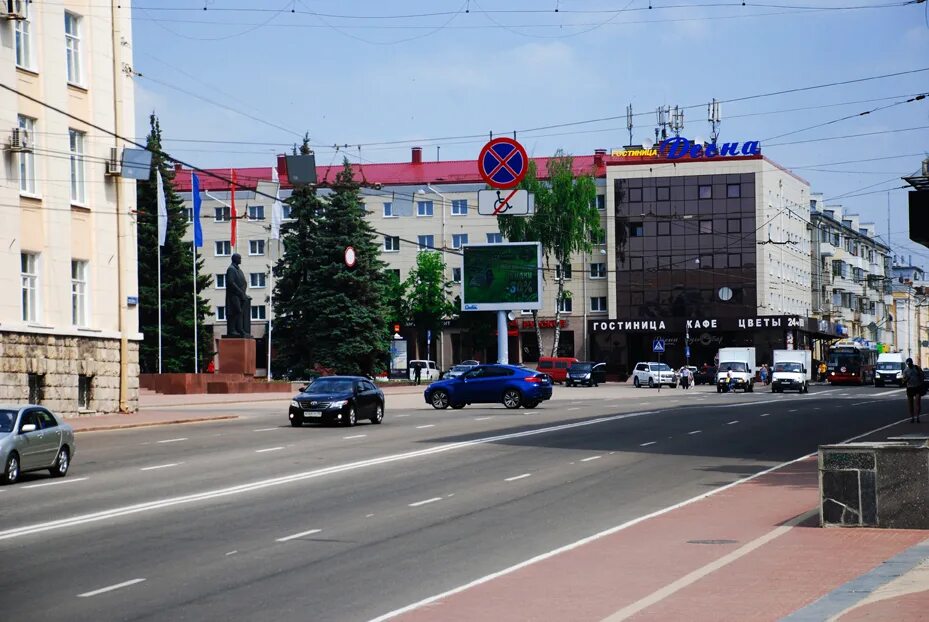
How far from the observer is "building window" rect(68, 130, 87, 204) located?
135 feet

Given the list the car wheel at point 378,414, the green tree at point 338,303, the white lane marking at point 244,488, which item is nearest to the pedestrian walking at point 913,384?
the white lane marking at point 244,488

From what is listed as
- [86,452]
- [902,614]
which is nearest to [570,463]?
[86,452]

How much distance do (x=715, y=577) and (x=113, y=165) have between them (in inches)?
1350

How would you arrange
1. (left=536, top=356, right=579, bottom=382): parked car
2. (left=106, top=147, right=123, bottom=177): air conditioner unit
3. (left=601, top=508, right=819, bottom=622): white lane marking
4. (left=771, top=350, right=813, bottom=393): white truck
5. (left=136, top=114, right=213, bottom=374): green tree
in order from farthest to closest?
(left=536, top=356, right=579, bottom=382): parked car
(left=136, top=114, right=213, bottom=374): green tree
(left=771, top=350, right=813, bottom=393): white truck
(left=106, top=147, right=123, bottom=177): air conditioner unit
(left=601, top=508, right=819, bottom=622): white lane marking

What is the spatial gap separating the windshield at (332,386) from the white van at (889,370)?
189 ft

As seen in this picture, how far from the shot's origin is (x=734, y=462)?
83.0ft

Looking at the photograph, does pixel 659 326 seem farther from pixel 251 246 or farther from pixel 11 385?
pixel 11 385

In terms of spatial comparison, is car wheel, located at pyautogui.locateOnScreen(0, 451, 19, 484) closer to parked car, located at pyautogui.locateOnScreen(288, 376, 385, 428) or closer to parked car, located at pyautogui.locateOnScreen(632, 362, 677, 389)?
parked car, located at pyautogui.locateOnScreen(288, 376, 385, 428)

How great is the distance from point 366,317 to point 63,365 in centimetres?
4155

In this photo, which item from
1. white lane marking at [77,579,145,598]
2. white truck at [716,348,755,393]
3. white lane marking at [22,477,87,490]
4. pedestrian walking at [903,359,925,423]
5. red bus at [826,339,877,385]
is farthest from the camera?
red bus at [826,339,877,385]

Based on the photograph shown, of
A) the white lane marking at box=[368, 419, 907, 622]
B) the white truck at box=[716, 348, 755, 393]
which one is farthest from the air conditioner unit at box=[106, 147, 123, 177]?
the white truck at box=[716, 348, 755, 393]

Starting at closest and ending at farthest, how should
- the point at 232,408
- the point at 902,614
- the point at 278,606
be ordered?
the point at 902,614, the point at 278,606, the point at 232,408

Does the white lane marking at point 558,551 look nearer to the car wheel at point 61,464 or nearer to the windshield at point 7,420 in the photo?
the windshield at point 7,420

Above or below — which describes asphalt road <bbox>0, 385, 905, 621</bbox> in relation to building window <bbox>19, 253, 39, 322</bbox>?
below
